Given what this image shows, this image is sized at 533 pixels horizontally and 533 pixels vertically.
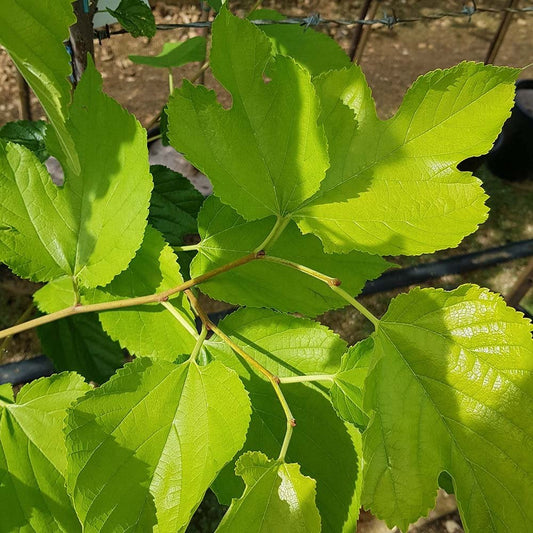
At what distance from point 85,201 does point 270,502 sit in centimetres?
31

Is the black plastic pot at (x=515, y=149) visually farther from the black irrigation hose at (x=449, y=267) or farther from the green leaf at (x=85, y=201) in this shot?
the green leaf at (x=85, y=201)

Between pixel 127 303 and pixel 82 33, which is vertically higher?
pixel 82 33

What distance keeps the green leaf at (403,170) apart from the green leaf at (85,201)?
163mm

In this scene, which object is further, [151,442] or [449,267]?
[449,267]

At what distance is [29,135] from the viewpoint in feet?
2.64

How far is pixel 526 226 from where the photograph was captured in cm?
221

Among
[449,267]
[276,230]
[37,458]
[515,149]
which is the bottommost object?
[449,267]

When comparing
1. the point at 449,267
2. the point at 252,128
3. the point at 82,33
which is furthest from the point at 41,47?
the point at 449,267

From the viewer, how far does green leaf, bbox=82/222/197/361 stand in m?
0.55

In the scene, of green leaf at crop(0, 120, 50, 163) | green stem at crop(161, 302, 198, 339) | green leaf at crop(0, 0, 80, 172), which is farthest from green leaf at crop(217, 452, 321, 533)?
green leaf at crop(0, 120, 50, 163)

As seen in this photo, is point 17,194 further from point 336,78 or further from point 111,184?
point 336,78

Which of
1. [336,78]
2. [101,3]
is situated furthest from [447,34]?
[336,78]

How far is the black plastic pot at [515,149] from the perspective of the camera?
2.30 metres

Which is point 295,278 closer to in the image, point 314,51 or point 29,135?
point 314,51
